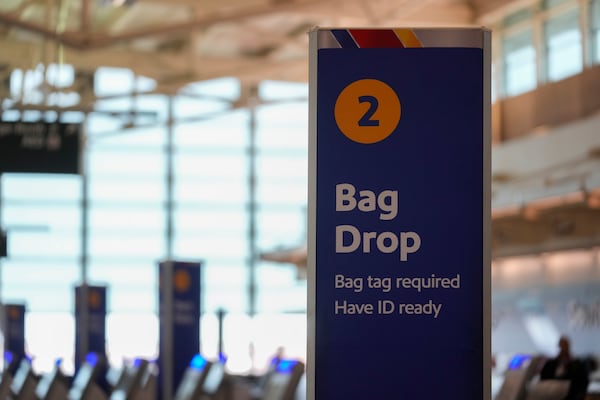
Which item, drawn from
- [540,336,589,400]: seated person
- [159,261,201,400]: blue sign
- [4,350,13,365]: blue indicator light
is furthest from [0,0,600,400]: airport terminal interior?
[540,336,589,400]: seated person

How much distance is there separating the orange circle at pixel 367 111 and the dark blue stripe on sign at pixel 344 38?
0.11 m

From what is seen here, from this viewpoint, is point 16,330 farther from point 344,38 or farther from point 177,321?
point 344,38

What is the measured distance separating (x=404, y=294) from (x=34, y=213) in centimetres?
2688

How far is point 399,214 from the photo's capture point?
144 inches

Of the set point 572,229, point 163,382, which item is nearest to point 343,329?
point 163,382

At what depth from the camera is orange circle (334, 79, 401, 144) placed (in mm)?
3691

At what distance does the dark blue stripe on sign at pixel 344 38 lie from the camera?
3.73m

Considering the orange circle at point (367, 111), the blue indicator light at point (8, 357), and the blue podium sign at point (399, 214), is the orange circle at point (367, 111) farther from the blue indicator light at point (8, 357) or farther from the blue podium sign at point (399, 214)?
the blue indicator light at point (8, 357)

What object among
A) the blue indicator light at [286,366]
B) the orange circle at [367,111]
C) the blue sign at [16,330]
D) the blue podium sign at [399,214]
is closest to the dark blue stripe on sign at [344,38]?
the blue podium sign at [399,214]

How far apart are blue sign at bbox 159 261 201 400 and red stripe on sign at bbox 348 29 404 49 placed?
1113 centimetres

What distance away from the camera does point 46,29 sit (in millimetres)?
15352

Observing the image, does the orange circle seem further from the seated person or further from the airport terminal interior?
the airport terminal interior

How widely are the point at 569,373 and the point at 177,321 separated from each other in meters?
5.74

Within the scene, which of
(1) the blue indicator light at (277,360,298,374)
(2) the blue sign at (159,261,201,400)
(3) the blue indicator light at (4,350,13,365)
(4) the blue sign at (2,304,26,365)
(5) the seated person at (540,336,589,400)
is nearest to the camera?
(1) the blue indicator light at (277,360,298,374)
